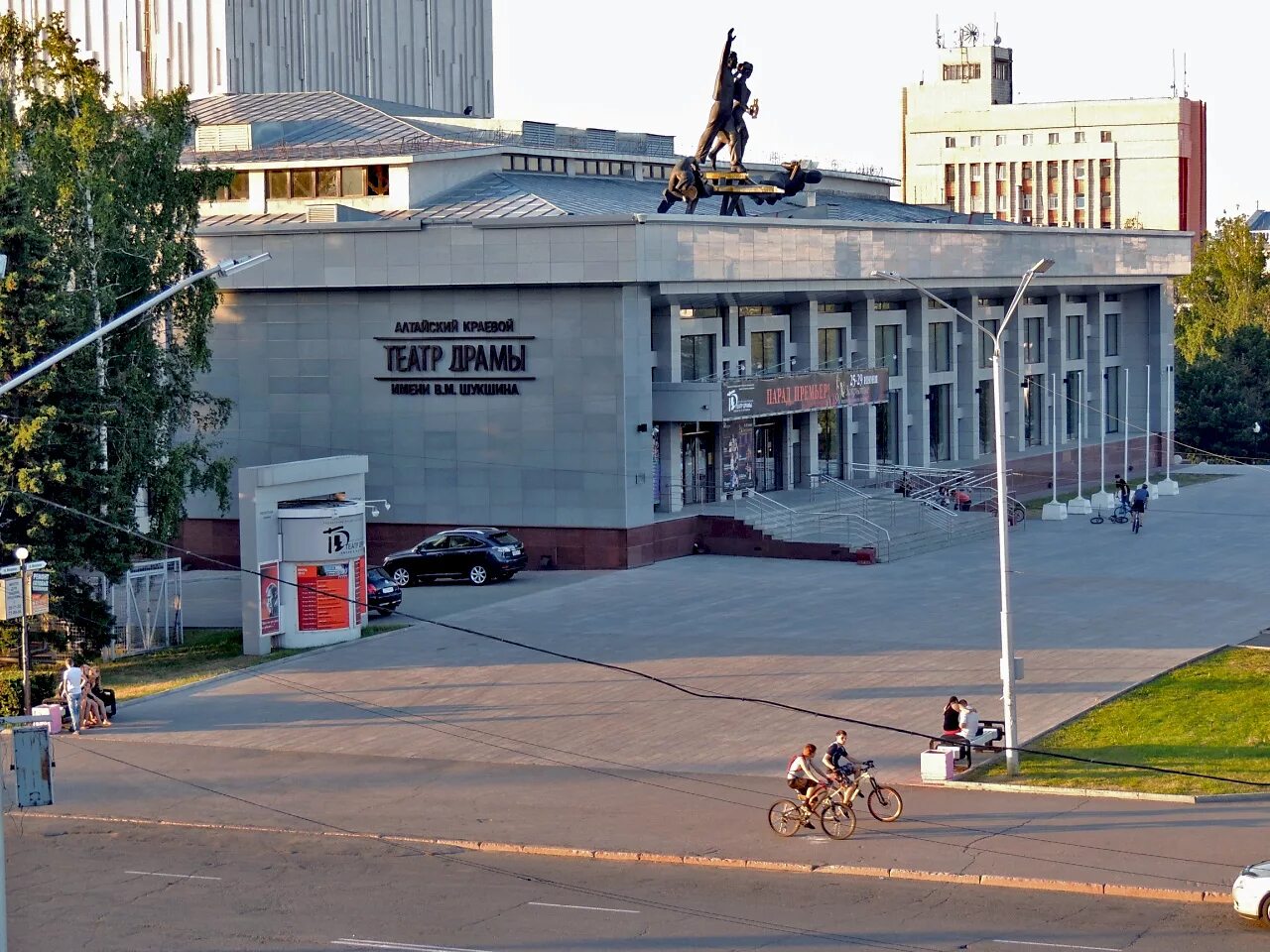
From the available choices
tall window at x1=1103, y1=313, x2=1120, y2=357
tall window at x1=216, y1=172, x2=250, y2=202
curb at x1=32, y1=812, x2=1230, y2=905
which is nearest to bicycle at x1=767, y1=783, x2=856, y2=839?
curb at x1=32, y1=812, x2=1230, y2=905

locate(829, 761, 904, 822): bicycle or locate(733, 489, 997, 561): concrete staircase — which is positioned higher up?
locate(733, 489, 997, 561): concrete staircase

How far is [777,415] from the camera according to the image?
60625 millimetres

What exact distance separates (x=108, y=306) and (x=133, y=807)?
54.9ft

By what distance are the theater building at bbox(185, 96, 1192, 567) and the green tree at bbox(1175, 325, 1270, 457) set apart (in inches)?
1313

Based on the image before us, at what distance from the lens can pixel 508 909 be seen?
74.2 ft

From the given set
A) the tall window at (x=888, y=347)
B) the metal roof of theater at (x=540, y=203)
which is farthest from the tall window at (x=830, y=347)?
the metal roof of theater at (x=540, y=203)

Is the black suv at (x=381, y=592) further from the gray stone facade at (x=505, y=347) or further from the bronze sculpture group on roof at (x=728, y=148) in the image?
the bronze sculpture group on roof at (x=728, y=148)

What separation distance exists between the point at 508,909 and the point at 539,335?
3052 cm

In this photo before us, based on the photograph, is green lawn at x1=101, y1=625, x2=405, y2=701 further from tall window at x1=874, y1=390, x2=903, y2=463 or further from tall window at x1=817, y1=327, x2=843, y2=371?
tall window at x1=874, y1=390, x2=903, y2=463

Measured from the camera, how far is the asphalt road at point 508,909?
69.1 feet

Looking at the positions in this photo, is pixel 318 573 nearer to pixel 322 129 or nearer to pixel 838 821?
pixel 838 821

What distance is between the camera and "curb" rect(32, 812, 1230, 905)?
895 inches

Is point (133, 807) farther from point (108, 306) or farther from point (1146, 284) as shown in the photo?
point (1146, 284)

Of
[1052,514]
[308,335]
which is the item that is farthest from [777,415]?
[308,335]
